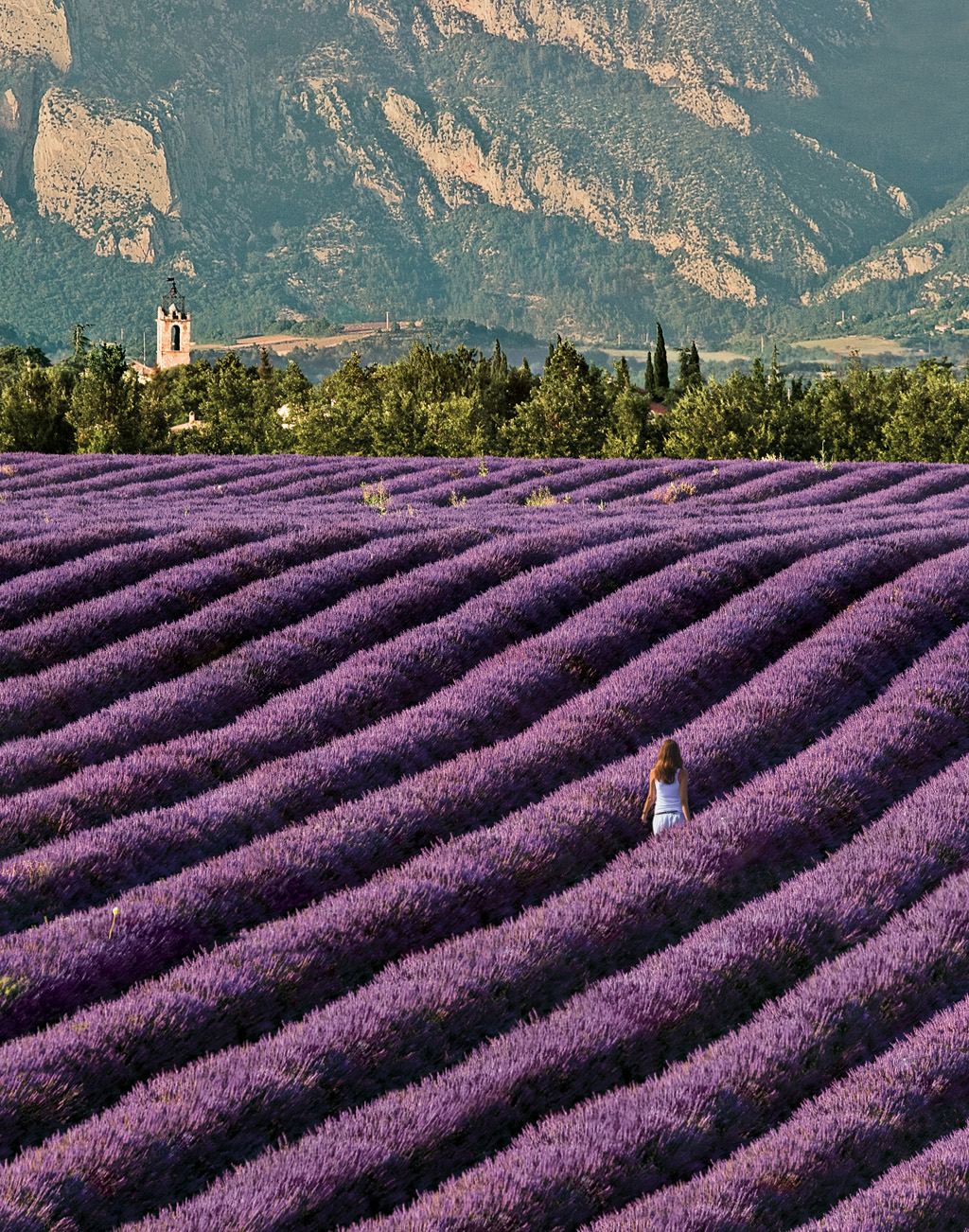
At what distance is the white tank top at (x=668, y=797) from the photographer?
11.0 m

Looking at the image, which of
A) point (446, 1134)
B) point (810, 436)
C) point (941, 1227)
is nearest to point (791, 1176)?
point (941, 1227)

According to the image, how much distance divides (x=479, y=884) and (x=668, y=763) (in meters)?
2.11

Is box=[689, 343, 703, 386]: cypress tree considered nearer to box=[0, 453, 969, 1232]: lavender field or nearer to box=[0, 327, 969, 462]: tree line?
box=[0, 327, 969, 462]: tree line

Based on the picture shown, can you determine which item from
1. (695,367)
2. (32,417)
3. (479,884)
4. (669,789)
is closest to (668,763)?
(669,789)

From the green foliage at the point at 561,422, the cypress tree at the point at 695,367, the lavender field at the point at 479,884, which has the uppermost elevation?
the cypress tree at the point at 695,367

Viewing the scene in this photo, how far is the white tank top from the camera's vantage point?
11.0 metres

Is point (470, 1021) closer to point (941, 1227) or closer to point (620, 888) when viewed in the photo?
point (620, 888)

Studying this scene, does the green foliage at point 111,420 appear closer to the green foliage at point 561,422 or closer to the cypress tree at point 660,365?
the green foliage at point 561,422

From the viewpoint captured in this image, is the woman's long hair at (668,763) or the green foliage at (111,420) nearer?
the woman's long hair at (668,763)

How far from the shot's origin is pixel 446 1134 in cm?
705

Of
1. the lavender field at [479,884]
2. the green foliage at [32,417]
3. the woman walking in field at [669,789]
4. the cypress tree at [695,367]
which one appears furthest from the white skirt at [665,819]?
the cypress tree at [695,367]

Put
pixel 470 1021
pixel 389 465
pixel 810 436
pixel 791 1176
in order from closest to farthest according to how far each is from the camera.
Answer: pixel 791 1176 → pixel 470 1021 → pixel 389 465 → pixel 810 436

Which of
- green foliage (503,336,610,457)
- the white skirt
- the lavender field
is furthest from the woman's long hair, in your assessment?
green foliage (503,336,610,457)

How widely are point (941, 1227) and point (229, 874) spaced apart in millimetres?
5800
